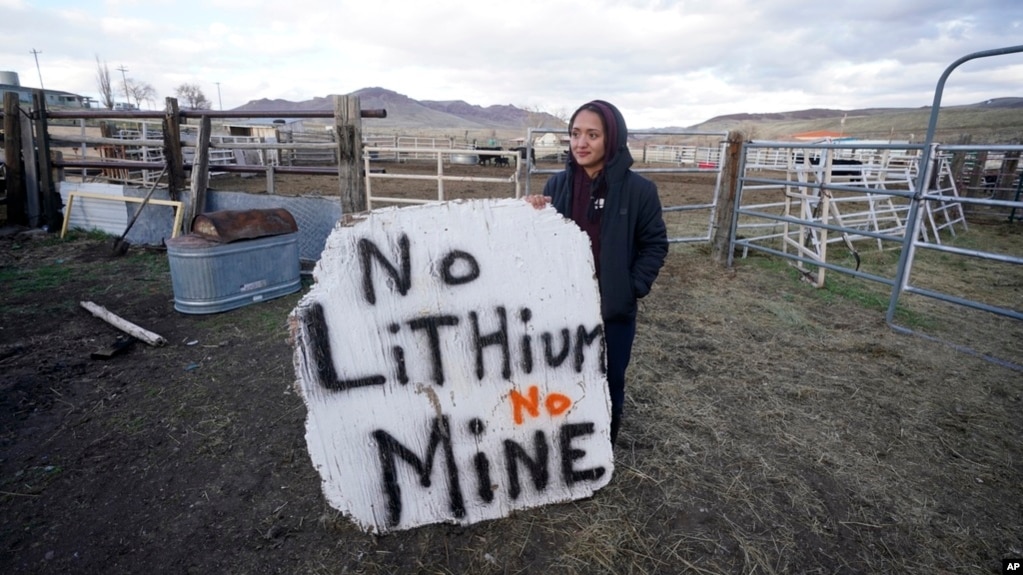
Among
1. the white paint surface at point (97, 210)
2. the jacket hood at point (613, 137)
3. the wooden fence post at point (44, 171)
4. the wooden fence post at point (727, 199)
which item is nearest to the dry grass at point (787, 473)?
the jacket hood at point (613, 137)

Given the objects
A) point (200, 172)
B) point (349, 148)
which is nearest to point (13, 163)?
point (200, 172)

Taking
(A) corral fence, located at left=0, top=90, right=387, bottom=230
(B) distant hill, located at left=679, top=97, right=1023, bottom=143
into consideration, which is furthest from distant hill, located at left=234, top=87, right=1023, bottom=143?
(A) corral fence, located at left=0, top=90, right=387, bottom=230

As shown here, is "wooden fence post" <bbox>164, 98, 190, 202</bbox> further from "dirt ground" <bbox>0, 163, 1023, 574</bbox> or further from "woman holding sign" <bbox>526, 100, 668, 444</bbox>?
"woman holding sign" <bbox>526, 100, 668, 444</bbox>

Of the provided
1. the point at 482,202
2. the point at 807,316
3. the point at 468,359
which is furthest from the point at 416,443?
the point at 807,316

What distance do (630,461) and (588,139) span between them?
1.46m

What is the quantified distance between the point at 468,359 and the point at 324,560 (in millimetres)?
876

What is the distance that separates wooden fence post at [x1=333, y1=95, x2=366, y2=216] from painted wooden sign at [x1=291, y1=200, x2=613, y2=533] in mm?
2865

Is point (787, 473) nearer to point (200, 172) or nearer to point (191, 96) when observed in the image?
point (200, 172)

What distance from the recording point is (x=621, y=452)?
242 cm

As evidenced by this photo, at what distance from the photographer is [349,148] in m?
4.44

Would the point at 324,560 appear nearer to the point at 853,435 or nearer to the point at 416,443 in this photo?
the point at 416,443

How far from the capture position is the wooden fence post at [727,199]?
5.71 m

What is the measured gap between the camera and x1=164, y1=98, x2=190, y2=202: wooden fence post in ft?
17.8

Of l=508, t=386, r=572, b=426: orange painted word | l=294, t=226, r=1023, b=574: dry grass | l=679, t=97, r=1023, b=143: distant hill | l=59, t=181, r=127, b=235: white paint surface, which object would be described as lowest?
l=294, t=226, r=1023, b=574: dry grass
